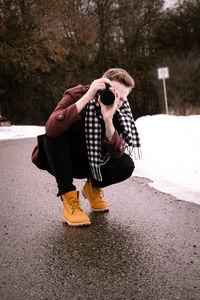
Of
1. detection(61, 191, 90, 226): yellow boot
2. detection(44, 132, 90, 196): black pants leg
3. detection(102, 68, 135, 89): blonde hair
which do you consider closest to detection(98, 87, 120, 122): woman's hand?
detection(102, 68, 135, 89): blonde hair

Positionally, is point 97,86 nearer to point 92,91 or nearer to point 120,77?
point 92,91

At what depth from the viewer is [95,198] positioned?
3.23 m

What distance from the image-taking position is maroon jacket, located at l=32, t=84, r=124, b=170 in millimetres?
2754

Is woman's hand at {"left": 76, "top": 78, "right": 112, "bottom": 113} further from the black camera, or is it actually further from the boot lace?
the boot lace

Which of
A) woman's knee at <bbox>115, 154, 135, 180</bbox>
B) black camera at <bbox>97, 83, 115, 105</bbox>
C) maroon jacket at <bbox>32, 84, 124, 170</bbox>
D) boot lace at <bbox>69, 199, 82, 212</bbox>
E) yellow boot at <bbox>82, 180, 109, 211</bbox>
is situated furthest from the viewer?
yellow boot at <bbox>82, 180, 109, 211</bbox>

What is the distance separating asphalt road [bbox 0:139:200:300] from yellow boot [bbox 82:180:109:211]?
0.08m

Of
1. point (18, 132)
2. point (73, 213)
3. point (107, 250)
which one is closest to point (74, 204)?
point (73, 213)

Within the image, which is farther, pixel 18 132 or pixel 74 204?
pixel 18 132

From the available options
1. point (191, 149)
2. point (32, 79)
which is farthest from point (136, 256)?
point (32, 79)

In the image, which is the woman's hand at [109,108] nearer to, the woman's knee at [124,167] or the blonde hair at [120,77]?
the blonde hair at [120,77]

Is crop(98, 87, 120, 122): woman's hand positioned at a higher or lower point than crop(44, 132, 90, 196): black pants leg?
higher

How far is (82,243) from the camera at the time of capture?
8.23 ft

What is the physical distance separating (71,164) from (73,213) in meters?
0.37

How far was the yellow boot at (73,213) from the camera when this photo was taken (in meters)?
2.84
